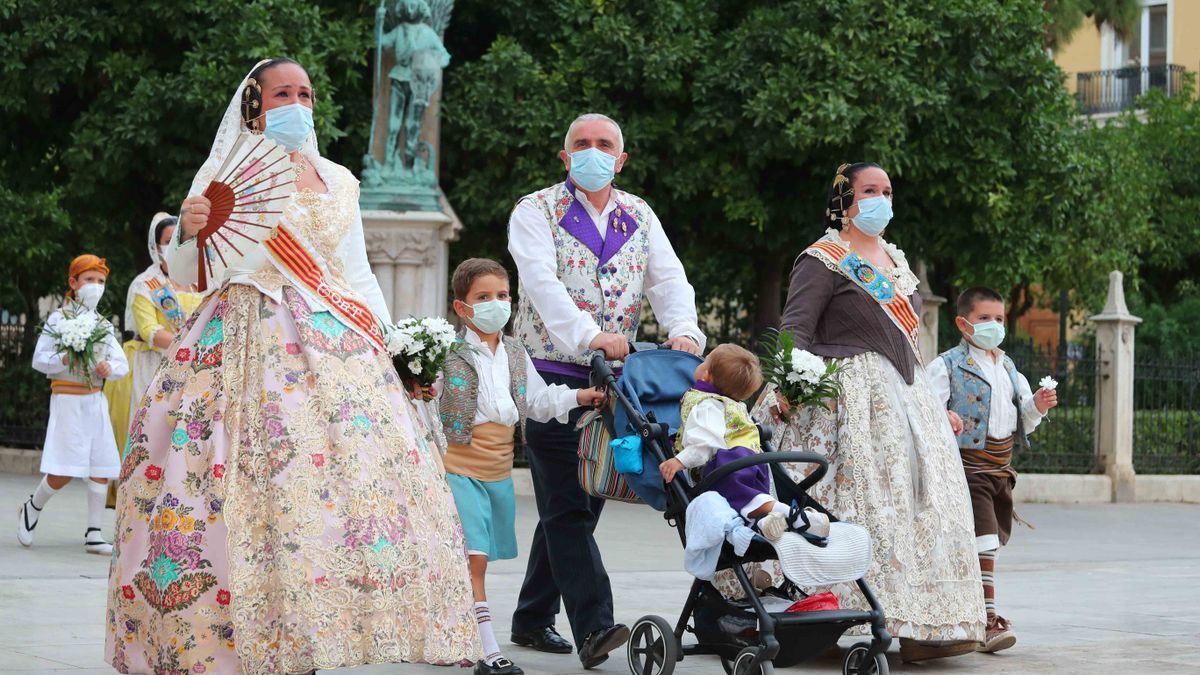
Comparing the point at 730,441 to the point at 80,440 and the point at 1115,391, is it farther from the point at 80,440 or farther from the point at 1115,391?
the point at 1115,391

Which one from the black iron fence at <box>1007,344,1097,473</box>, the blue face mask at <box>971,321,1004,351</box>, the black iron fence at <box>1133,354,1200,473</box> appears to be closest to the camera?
the blue face mask at <box>971,321,1004,351</box>

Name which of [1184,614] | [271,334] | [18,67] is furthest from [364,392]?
[18,67]

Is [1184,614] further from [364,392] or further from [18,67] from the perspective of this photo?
[18,67]

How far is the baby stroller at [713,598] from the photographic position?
19.6 ft

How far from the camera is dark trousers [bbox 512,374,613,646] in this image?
266 inches

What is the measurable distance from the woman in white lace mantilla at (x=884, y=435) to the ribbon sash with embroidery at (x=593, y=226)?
782mm

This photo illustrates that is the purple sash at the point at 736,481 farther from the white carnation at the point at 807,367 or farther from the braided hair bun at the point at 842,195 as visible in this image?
the braided hair bun at the point at 842,195

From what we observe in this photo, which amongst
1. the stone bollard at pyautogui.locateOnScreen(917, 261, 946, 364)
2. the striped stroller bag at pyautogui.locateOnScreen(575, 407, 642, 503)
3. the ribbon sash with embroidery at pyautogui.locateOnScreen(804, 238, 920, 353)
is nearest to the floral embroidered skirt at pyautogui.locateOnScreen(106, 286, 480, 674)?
the striped stroller bag at pyautogui.locateOnScreen(575, 407, 642, 503)

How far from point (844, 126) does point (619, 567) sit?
6.29 metres

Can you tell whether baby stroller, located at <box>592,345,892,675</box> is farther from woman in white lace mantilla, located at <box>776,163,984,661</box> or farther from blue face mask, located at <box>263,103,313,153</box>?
blue face mask, located at <box>263,103,313,153</box>

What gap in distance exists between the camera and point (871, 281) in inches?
286

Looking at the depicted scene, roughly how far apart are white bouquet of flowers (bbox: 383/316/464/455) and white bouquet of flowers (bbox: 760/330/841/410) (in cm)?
132

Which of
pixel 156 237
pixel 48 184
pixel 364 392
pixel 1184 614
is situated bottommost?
pixel 1184 614

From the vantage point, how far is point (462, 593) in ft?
18.0
